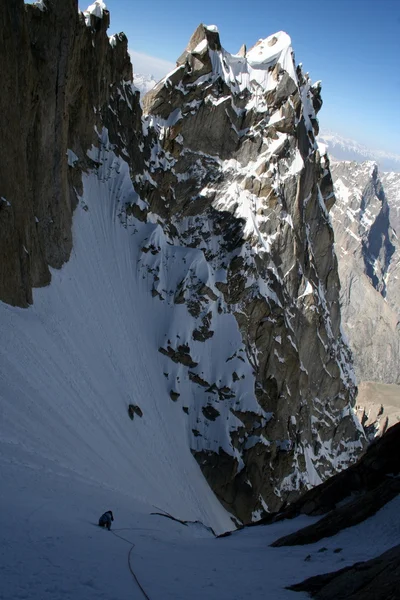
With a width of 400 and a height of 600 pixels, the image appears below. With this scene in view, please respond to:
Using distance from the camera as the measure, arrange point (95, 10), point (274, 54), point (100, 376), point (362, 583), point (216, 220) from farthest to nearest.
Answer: point (274, 54) < point (216, 220) < point (95, 10) < point (100, 376) < point (362, 583)

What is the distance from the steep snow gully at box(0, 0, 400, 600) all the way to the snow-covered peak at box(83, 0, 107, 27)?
19cm

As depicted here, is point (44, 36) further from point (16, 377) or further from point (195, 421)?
point (195, 421)

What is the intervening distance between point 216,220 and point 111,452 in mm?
47009

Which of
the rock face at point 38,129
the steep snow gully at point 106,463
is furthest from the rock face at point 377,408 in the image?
the rock face at point 38,129

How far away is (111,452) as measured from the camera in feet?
108

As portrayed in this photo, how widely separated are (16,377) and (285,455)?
46564 millimetres

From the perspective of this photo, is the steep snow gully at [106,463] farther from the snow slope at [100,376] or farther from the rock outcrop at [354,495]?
the rock outcrop at [354,495]

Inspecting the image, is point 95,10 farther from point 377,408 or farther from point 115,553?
point 377,408

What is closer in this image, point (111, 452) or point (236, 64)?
point (111, 452)

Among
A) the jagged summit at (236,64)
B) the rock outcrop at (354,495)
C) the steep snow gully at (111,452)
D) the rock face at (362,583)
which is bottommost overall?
the rock outcrop at (354,495)

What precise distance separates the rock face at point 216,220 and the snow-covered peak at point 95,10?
1.51 ft

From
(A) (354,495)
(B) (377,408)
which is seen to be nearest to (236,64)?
(A) (354,495)

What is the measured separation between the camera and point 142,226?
6166 centimetres

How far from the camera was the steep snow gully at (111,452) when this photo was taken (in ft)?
34.7
